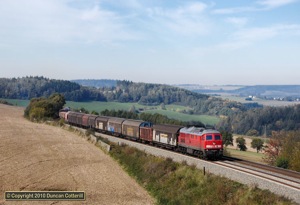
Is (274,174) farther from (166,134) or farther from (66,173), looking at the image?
(66,173)

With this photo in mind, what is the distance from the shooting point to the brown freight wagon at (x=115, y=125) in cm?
7006

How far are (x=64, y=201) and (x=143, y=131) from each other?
30.0m

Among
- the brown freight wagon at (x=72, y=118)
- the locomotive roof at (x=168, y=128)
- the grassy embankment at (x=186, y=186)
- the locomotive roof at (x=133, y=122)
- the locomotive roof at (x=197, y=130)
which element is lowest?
the brown freight wagon at (x=72, y=118)

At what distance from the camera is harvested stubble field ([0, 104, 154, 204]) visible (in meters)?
31.2

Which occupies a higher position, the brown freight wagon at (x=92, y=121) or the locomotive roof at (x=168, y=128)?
the locomotive roof at (x=168, y=128)

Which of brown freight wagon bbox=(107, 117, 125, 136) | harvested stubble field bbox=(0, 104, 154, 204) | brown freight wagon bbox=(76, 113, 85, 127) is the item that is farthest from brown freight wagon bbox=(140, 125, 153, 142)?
brown freight wagon bbox=(76, 113, 85, 127)

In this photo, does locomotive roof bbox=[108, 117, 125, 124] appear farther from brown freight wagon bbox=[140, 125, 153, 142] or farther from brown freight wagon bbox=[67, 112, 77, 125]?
brown freight wagon bbox=[67, 112, 77, 125]

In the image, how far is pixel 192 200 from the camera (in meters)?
28.0

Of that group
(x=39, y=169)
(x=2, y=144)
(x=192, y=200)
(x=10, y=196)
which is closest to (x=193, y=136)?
(x=192, y=200)

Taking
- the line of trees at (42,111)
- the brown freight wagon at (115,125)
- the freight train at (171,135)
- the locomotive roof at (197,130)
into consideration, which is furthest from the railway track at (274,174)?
the line of trees at (42,111)

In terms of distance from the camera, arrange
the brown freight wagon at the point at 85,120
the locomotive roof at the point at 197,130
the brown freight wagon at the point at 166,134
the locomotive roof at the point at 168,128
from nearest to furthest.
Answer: the locomotive roof at the point at 197,130 < the brown freight wagon at the point at 166,134 < the locomotive roof at the point at 168,128 < the brown freight wagon at the point at 85,120

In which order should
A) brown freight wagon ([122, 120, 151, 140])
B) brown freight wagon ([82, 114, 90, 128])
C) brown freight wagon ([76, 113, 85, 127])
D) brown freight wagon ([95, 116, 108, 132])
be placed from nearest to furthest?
brown freight wagon ([122, 120, 151, 140]) → brown freight wagon ([95, 116, 108, 132]) → brown freight wagon ([82, 114, 90, 128]) → brown freight wagon ([76, 113, 85, 127])

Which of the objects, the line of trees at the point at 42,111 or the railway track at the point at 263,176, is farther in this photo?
the line of trees at the point at 42,111

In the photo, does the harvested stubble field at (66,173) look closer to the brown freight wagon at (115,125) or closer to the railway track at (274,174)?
the railway track at (274,174)
